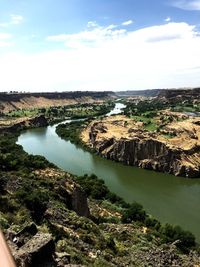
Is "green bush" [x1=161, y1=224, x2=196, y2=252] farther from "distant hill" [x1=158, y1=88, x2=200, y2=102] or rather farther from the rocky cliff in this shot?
"distant hill" [x1=158, y1=88, x2=200, y2=102]

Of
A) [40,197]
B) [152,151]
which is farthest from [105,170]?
[40,197]

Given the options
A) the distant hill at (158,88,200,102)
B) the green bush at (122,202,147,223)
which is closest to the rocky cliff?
the green bush at (122,202,147,223)

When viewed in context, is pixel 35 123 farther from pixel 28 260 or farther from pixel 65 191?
pixel 28 260

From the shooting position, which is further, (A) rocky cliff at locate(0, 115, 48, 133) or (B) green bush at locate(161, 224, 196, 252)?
(A) rocky cliff at locate(0, 115, 48, 133)

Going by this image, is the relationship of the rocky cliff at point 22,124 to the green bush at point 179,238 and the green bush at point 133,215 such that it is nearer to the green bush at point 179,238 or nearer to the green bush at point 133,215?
the green bush at point 133,215

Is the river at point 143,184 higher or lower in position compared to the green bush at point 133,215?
lower

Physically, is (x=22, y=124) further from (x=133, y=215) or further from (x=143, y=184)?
(x=133, y=215)

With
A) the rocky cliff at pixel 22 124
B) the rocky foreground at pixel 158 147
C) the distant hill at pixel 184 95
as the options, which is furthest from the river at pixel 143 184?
the distant hill at pixel 184 95
